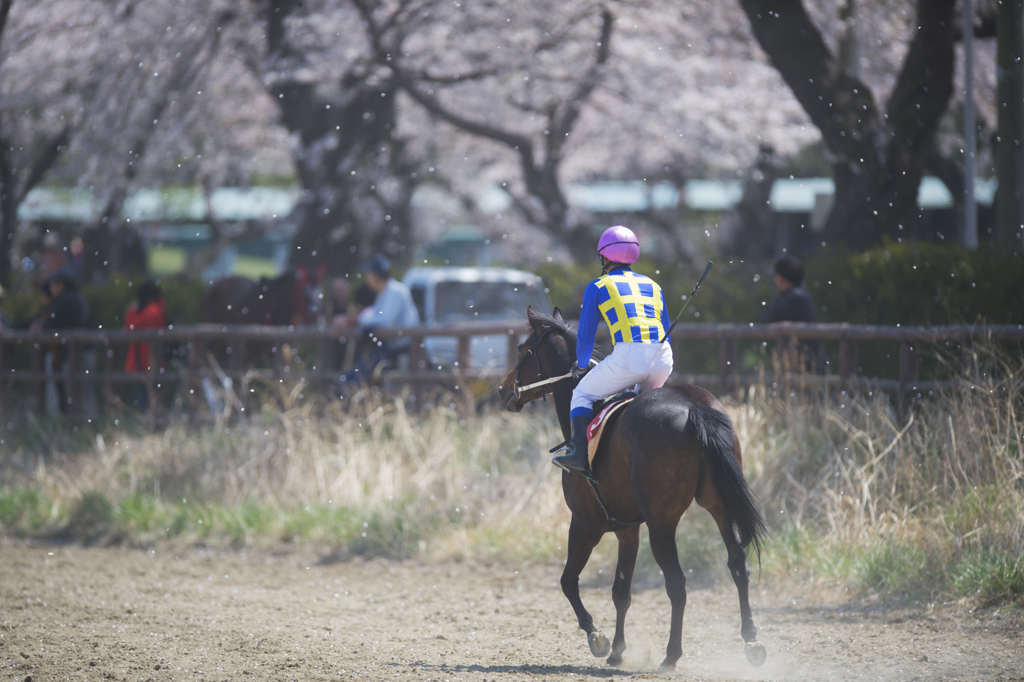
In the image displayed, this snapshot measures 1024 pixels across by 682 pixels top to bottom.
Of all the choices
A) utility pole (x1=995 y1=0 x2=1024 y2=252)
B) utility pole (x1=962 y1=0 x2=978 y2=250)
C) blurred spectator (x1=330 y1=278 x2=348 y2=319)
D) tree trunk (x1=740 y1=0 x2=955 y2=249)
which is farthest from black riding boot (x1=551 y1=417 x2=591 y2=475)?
blurred spectator (x1=330 y1=278 x2=348 y2=319)

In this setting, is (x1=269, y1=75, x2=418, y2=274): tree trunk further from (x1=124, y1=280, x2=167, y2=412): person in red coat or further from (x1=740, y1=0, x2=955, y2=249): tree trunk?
(x1=740, y1=0, x2=955, y2=249): tree trunk

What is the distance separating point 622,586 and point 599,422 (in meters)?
0.88

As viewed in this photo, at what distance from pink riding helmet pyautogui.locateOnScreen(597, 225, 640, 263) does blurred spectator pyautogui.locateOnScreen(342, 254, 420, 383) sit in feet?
14.3

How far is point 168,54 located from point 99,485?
6.50 metres

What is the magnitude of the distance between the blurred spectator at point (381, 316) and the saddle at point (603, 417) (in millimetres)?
4448

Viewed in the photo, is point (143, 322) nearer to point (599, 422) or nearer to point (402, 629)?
point (402, 629)

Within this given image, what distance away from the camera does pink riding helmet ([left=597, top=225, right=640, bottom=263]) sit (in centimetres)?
473

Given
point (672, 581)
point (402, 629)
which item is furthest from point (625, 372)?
point (402, 629)

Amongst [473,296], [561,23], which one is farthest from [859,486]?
[561,23]

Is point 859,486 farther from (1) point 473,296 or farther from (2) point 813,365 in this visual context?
(1) point 473,296

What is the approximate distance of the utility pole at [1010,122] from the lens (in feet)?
26.8

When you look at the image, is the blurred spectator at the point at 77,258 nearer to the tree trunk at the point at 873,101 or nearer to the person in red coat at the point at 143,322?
the person in red coat at the point at 143,322

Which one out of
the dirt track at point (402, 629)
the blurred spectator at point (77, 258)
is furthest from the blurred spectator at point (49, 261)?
the dirt track at point (402, 629)

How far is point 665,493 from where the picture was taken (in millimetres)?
4316
